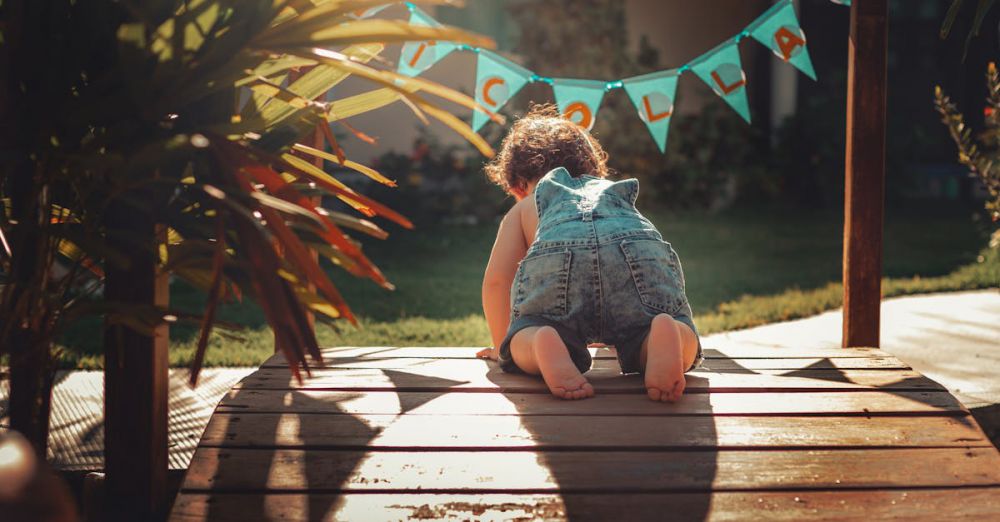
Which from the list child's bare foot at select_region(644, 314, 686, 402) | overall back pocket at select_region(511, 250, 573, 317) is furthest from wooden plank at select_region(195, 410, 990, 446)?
overall back pocket at select_region(511, 250, 573, 317)

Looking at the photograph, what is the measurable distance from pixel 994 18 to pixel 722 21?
2.58 m

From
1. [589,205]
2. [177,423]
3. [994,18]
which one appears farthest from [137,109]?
[994,18]

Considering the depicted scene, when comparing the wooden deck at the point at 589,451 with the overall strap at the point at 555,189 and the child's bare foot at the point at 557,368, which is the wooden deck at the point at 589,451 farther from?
the overall strap at the point at 555,189

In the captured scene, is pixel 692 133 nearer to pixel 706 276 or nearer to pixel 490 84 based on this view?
pixel 706 276

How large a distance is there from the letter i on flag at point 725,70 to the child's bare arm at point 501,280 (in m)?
1.38

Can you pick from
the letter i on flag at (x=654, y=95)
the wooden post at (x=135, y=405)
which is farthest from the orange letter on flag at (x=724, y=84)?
the wooden post at (x=135, y=405)

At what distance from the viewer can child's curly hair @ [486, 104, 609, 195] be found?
3.14 m

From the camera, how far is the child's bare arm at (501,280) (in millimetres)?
2953

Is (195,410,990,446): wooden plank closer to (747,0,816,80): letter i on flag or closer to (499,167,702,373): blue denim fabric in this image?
(499,167,702,373): blue denim fabric

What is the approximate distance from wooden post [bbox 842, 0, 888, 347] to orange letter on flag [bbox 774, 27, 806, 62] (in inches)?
22.7

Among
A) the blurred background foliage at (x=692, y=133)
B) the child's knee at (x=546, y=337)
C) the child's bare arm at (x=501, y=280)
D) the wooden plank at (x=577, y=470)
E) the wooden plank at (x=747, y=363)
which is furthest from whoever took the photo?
Answer: the blurred background foliage at (x=692, y=133)

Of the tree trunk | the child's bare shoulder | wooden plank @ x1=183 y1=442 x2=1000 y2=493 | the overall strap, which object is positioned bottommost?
wooden plank @ x1=183 y1=442 x2=1000 y2=493

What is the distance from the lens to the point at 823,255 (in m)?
6.93

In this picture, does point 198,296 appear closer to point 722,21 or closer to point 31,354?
point 31,354
